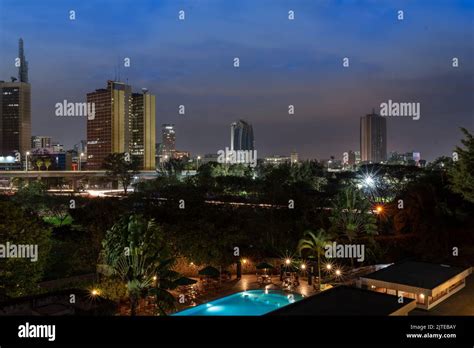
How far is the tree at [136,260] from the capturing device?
383 inches

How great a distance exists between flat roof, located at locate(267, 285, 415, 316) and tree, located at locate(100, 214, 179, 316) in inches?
125

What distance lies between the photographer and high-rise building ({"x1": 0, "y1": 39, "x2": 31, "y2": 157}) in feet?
290

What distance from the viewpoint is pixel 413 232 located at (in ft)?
56.4

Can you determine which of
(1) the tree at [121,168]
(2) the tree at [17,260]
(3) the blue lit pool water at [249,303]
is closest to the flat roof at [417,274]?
(3) the blue lit pool water at [249,303]

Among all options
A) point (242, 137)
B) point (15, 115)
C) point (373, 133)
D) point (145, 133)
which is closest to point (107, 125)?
point (145, 133)

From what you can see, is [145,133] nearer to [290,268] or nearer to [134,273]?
[290,268]

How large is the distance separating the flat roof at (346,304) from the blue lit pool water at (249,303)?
3495 mm

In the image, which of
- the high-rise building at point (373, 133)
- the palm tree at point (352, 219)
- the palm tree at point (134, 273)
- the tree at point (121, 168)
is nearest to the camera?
the palm tree at point (134, 273)

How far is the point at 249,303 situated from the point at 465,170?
28.1ft

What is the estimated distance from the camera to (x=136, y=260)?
10.1m

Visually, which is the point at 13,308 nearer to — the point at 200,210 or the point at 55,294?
the point at 55,294

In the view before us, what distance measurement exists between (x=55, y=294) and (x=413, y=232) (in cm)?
1413

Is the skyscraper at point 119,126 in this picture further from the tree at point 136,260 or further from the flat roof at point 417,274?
the flat roof at point 417,274

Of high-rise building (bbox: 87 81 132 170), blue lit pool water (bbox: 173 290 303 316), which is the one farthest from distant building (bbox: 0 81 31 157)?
blue lit pool water (bbox: 173 290 303 316)
